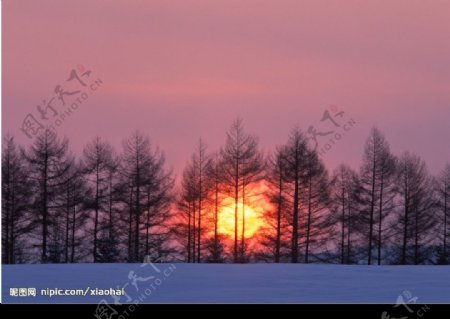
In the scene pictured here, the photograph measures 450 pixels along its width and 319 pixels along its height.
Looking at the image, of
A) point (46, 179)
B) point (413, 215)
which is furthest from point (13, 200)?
point (413, 215)

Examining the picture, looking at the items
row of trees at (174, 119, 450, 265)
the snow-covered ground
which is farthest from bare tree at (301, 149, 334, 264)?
the snow-covered ground

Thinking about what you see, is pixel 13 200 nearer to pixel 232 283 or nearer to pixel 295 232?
pixel 295 232

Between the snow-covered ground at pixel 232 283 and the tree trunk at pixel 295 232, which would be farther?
the tree trunk at pixel 295 232

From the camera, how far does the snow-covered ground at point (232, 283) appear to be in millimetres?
8789

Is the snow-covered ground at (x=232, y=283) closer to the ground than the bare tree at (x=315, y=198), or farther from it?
closer to the ground

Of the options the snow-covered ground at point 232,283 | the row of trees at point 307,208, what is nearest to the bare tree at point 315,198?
the row of trees at point 307,208

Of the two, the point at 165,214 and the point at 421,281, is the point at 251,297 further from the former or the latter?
the point at 165,214

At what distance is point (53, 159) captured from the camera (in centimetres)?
3309

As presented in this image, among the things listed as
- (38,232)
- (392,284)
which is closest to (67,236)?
(38,232)

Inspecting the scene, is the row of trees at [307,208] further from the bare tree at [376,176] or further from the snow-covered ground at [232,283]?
the snow-covered ground at [232,283]

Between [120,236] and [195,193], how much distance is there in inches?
174

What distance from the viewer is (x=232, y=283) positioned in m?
10.2
